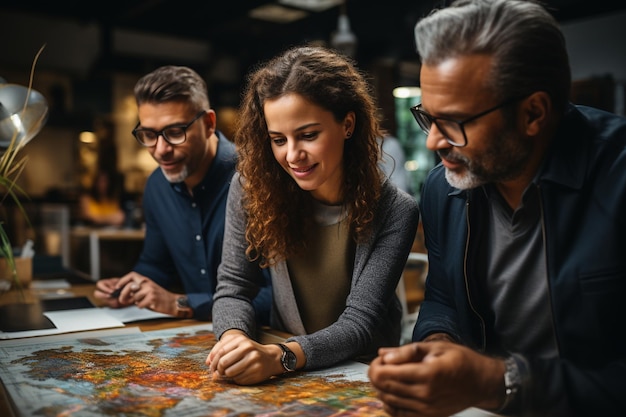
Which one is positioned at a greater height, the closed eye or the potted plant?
the potted plant

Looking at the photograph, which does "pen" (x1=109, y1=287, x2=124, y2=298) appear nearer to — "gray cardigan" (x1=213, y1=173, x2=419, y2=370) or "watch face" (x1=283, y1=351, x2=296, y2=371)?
"gray cardigan" (x1=213, y1=173, x2=419, y2=370)

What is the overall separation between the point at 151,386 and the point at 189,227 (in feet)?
3.67

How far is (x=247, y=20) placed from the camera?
25.6ft

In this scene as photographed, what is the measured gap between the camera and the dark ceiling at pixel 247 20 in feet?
20.9

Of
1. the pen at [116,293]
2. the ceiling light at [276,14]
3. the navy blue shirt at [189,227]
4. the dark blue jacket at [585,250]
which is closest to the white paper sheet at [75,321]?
the pen at [116,293]

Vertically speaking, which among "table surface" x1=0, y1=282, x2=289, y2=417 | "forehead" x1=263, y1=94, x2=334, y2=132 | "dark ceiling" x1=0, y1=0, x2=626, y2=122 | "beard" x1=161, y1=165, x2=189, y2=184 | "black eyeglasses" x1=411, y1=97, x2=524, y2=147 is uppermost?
"dark ceiling" x1=0, y1=0, x2=626, y2=122

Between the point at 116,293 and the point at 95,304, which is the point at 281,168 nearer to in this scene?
the point at 116,293

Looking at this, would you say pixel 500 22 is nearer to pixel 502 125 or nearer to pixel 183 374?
pixel 502 125

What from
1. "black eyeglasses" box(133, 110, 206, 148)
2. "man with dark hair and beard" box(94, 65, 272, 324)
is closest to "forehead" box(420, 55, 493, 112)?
"man with dark hair and beard" box(94, 65, 272, 324)

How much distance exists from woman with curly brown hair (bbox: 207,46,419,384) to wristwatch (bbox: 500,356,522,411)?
47 centimetres

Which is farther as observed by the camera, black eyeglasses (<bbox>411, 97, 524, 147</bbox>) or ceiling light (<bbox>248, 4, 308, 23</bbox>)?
ceiling light (<bbox>248, 4, 308, 23</bbox>)

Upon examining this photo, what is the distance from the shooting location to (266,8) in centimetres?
709

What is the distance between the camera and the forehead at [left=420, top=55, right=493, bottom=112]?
1.15 metres

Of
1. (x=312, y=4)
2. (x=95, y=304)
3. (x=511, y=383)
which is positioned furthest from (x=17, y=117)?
(x=312, y=4)
